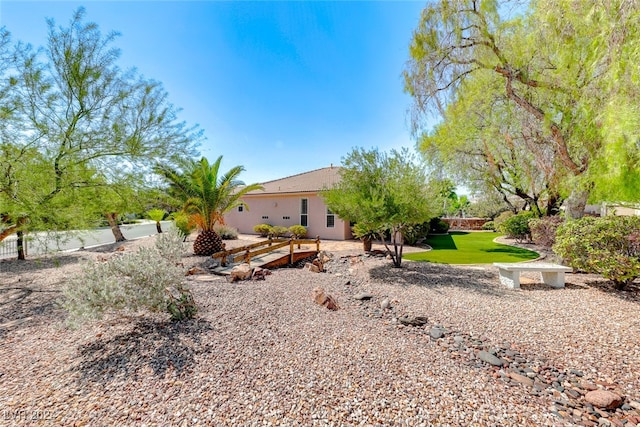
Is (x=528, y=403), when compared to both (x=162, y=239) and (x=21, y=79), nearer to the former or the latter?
(x=162, y=239)

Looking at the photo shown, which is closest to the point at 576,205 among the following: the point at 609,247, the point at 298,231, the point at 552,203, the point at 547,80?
the point at 609,247

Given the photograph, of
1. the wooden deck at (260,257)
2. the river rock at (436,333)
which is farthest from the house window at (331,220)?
the river rock at (436,333)

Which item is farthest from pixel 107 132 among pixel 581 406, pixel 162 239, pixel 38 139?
pixel 581 406

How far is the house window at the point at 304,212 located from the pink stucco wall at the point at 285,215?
7.4 inches

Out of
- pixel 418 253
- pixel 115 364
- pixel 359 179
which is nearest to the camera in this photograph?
pixel 115 364

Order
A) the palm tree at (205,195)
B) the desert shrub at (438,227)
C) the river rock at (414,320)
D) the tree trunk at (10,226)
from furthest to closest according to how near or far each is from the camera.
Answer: the desert shrub at (438,227), the palm tree at (205,195), the tree trunk at (10,226), the river rock at (414,320)

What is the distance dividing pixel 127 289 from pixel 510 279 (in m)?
8.84

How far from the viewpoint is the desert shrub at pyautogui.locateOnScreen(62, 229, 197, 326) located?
13.2 ft

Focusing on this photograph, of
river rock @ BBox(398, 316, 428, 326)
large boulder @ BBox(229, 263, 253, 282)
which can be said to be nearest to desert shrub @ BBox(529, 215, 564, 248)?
river rock @ BBox(398, 316, 428, 326)

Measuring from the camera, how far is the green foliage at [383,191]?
8.21 metres

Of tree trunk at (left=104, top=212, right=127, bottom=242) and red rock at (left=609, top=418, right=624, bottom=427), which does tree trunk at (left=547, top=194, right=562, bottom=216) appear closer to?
red rock at (left=609, top=418, right=624, bottom=427)

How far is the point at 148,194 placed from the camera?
29.3 feet

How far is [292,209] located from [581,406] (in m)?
16.3

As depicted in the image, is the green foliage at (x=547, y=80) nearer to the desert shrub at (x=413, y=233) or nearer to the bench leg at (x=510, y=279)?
the bench leg at (x=510, y=279)
